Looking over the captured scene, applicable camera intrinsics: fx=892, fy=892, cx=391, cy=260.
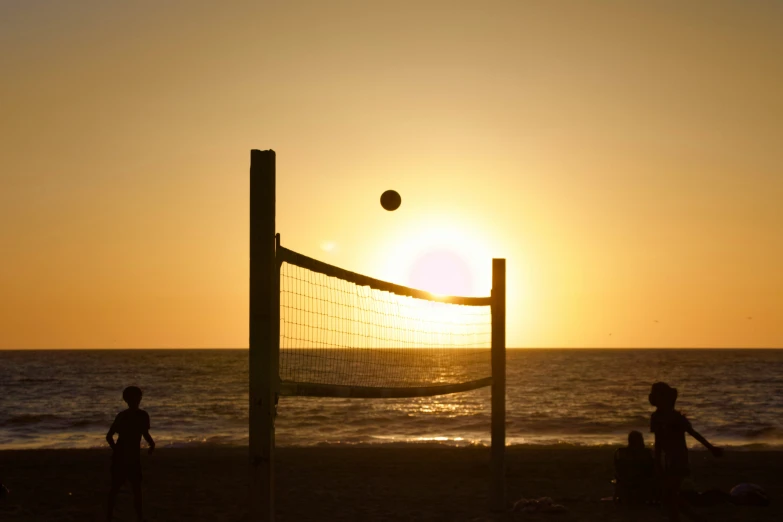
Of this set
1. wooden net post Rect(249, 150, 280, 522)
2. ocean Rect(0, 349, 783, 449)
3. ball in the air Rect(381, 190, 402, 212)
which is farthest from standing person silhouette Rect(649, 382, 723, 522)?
ocean Rect(0, 349, 783, 449)

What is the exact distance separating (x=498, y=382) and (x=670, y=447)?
2353 millimetres

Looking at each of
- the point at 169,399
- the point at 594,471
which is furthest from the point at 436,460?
the point at 169,399

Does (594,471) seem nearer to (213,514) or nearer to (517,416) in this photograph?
(213,514)

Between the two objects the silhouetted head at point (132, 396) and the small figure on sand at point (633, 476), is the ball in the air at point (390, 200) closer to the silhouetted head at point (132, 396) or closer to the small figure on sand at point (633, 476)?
the small figure on sand at point (633, 476)

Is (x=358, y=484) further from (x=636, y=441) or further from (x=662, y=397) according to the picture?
(x=662, y=397)

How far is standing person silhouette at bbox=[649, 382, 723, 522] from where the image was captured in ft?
26.1

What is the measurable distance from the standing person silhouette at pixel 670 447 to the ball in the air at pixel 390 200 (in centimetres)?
458

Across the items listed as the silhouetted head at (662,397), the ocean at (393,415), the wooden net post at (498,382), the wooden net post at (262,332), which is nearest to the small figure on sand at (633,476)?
the wooden net post at (498,382)

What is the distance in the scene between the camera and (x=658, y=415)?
804cm

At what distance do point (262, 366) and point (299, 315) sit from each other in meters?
1.56

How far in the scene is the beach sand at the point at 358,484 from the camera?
9750mm

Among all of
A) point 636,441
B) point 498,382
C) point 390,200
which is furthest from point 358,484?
point 636,441

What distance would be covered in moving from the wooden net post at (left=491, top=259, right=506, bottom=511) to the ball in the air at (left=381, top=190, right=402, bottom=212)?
2036 millimetres

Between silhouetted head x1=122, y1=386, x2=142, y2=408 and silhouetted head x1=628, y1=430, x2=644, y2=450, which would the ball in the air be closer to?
silhouetted head x1=628, y1=430, x2=644, y2=450
